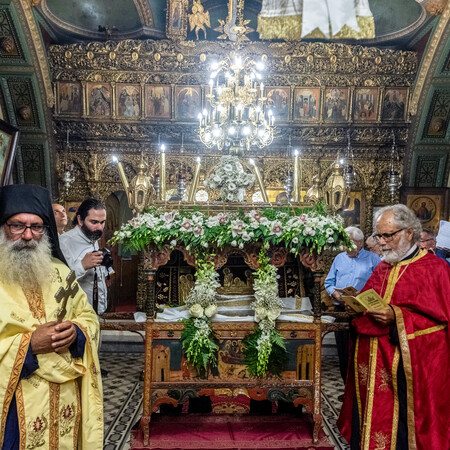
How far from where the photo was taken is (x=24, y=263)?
230cm

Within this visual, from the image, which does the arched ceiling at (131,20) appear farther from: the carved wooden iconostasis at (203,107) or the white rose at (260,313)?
the white rose at (260,313)

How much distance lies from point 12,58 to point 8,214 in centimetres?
802

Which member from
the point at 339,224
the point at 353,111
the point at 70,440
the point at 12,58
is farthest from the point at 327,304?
the point at 12,58

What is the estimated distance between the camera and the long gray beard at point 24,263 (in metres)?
2.28

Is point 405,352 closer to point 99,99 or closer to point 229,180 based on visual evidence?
point 229,180

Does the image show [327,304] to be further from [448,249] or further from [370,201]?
[370,201]

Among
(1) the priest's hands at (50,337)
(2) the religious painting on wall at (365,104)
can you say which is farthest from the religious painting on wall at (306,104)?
(1) the priest's hands at (50,337)

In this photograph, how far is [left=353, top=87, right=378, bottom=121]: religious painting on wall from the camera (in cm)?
963

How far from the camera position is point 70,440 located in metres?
2.35

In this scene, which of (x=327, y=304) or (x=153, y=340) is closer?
(x=153, y=340)

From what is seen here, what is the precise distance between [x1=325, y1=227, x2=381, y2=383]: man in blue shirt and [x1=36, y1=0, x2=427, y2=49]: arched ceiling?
6.36m

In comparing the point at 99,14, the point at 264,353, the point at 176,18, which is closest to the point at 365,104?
the point at 176,18

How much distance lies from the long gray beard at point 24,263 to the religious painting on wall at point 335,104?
333 inches

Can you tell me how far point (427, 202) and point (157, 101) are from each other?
6.74 meters
